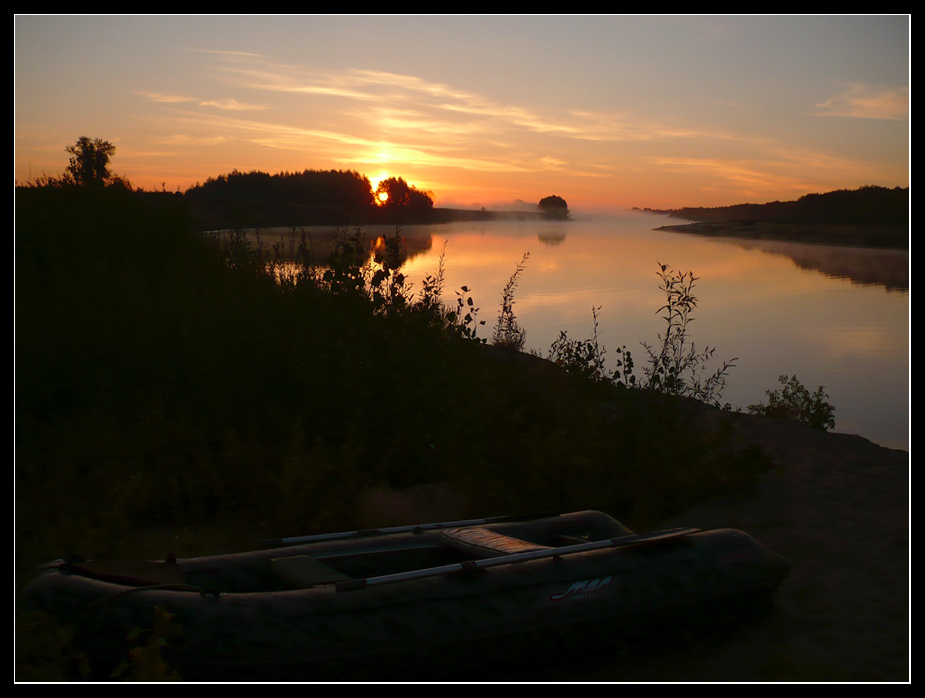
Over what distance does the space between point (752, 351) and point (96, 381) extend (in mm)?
12033

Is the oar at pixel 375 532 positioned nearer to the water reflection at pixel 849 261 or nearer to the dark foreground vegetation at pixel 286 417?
the dark foreground vegetation at pixel 286 417

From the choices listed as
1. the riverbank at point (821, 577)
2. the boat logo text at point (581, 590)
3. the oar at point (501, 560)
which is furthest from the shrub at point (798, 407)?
the boat logo text at point (581, 590)

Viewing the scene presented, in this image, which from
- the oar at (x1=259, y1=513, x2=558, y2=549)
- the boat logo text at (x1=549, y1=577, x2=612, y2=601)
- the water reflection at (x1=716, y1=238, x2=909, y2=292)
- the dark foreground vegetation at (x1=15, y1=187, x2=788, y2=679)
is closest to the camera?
the boat logo text at (x1=549, y1=577, x2=612, y2=601)

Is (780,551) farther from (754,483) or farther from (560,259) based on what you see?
(560,259)

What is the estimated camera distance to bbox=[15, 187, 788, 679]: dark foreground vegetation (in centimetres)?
533

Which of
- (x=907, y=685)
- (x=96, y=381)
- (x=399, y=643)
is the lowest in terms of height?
(x=907, y=685)

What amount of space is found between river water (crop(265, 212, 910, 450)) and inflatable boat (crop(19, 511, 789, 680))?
3917 mm

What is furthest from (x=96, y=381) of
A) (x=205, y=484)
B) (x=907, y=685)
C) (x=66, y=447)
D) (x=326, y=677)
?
(x=907, y=685)

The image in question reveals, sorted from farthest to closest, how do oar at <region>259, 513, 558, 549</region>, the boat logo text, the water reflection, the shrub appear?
1. the water reflection
2. the shrub
3. oar at <region>259, 513, 558, 549</region>
4. the boat logo text

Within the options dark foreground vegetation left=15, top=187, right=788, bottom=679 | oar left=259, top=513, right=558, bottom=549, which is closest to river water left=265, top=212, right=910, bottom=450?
dark foreground vegetation left=15, top=187, right=788, bottom=679

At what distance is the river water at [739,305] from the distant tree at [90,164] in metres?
4.04

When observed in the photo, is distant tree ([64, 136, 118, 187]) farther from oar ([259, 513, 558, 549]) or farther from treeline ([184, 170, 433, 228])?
oar ([259, 513, 558, 549])

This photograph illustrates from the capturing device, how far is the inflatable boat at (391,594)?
3207 millimetres

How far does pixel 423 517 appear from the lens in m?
5.59
